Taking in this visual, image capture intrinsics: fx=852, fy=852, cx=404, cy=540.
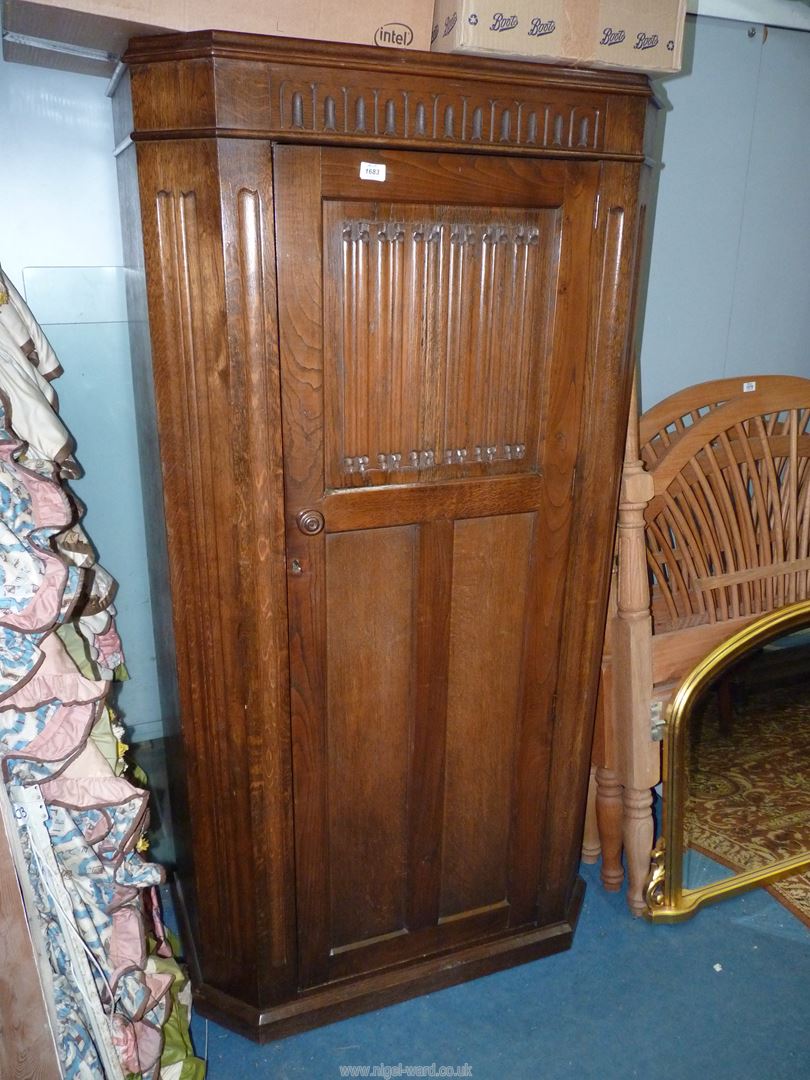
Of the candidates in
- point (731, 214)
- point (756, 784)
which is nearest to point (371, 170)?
point (731, 214)

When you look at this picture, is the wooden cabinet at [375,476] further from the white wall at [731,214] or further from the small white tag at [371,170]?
the white wall at [731,214]

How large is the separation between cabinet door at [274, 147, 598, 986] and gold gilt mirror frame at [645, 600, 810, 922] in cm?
35

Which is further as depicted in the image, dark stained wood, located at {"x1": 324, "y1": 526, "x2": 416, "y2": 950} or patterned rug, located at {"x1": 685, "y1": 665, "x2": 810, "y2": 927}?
patterned rug, located at {"x1": 685, "y1": 665, "x2": 810, "y2": 927}

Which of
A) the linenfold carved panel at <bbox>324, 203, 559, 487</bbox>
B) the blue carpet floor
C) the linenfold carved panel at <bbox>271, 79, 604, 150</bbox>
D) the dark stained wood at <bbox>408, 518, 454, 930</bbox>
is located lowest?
the blue carpet floor

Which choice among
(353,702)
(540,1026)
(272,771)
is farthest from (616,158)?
(540,1026)

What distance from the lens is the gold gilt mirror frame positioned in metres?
1.90

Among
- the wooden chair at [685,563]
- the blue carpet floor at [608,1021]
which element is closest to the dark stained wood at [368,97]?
the wooden chair at [685,563]

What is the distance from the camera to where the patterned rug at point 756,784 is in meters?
2.07

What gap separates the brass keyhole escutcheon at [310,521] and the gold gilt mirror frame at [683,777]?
98 centimetres

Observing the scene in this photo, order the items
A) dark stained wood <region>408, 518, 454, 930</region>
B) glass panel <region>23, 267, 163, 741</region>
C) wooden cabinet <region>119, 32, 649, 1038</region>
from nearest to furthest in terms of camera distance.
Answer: wooden cabinet <region>119, 32, 649, 1038</region>, dark stained wood <region>408, 518, 454, 930</region>, glass panel <region>23, 267, 163, 741</region>

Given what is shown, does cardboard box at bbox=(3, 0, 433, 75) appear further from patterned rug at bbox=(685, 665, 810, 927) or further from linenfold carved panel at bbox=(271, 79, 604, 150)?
patterned rug at bbox=(685, 665, 810, 927)

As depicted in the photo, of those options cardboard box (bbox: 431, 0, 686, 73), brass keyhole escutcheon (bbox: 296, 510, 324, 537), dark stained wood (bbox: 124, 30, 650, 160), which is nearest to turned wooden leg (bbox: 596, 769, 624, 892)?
brass keyhole escutcheon (bbox: 296, 510, 324, 537)

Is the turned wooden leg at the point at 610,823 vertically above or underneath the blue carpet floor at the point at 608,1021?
above

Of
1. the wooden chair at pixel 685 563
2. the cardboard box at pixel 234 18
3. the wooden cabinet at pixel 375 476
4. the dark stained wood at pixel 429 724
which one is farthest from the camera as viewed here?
the wooden chair at pixel 685 563
